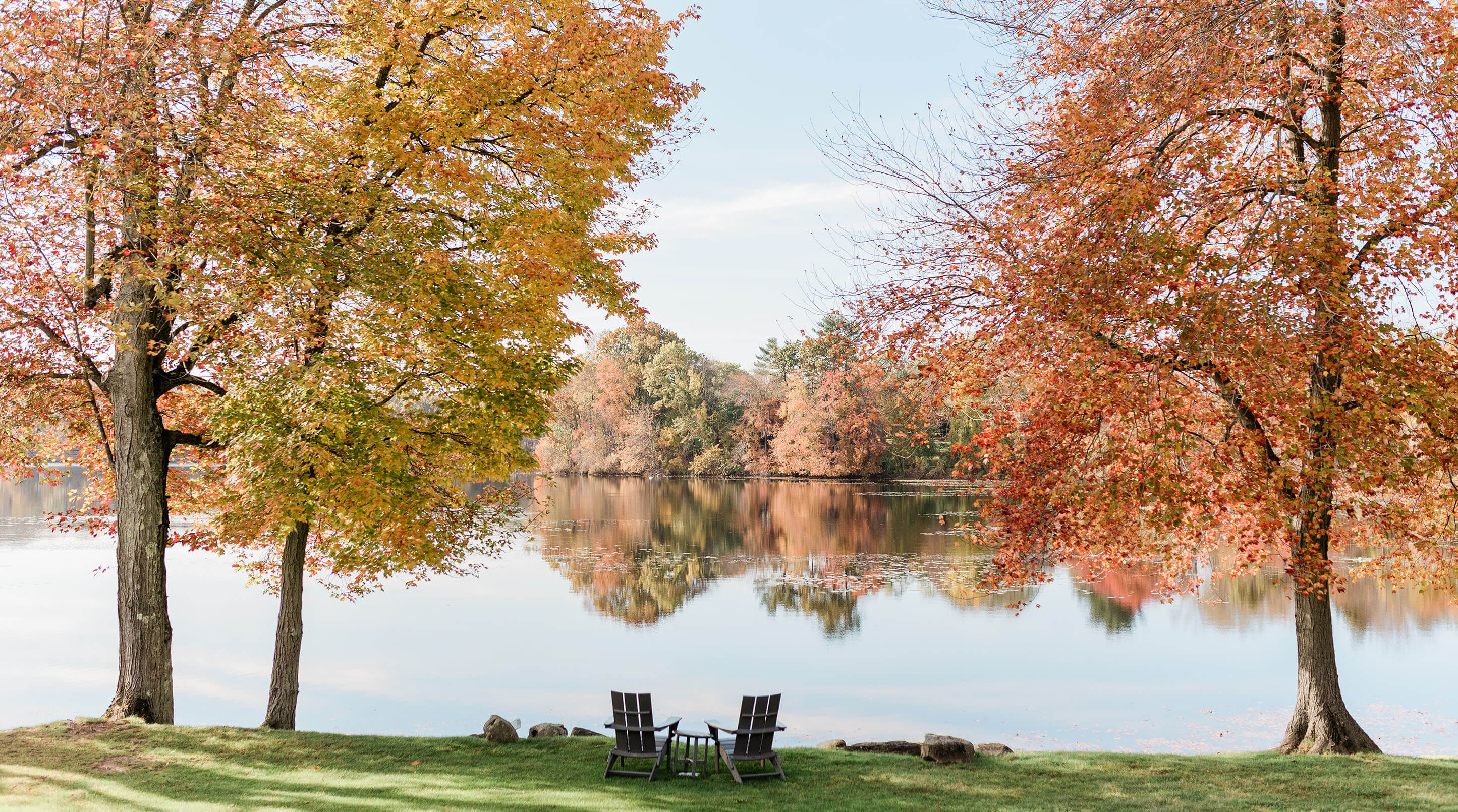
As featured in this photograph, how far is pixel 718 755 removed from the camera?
8.47 metres

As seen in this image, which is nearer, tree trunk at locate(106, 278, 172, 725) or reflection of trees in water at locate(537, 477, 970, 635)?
tree trunk at locate(106, 278, 172, 725)

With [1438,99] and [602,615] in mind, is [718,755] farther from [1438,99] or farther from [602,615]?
[602,615]

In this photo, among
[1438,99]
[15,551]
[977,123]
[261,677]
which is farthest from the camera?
[15,551]

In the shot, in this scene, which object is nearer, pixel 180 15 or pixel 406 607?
pixel 180 15

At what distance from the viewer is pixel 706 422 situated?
66.7 meters

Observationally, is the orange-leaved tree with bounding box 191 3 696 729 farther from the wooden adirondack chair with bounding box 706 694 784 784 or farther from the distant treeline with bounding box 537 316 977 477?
the distant treeline with bounding box 537 316 977 477

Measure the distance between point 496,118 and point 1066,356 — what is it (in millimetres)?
6366

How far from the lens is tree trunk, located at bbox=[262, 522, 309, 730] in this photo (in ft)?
34.5

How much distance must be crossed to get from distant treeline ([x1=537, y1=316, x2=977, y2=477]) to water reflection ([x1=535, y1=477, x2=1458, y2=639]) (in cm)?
1441

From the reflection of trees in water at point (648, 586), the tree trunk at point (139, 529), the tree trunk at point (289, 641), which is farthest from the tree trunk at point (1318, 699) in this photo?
the reflection of trees in water at point (648, 586)

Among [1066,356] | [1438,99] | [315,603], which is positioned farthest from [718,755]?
[315,603]

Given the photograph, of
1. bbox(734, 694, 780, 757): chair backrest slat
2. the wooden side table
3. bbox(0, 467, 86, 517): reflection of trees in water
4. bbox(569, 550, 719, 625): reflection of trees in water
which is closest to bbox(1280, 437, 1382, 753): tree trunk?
bbox(734, 694, 780, 757): chair backrest slat

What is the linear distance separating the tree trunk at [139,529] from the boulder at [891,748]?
7325mm

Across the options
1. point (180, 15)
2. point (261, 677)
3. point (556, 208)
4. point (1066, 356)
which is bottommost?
point (261, 677)
